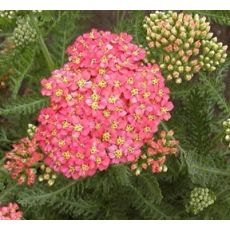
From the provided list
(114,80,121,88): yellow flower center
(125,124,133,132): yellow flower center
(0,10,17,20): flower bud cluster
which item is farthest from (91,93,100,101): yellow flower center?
(0,10,17,20): flower bud cluster

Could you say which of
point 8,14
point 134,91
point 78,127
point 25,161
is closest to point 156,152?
point 134,91

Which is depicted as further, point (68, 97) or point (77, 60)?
point (77, 60)

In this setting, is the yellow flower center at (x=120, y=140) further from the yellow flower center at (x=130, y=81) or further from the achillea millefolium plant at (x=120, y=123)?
the yellow flower center at (x=130, y=81)

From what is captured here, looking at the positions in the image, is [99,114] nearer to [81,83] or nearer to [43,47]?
[81,83]

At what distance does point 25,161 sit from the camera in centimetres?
360

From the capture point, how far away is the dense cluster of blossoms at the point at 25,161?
3.58 meters

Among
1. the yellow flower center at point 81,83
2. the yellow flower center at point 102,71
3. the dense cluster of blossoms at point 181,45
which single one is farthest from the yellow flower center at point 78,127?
the dense cluster of blossoms at point 181,45

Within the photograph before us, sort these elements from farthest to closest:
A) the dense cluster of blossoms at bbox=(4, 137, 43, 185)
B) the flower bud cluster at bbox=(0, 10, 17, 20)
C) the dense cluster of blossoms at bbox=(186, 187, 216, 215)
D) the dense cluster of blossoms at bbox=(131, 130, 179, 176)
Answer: the flower bud cluster at bbox=(0, 10, 17, 20) < the dense cluster of blossoms at bbox=(186, 187, 216, 215) < the dense cluster of blossoms at bbox=(4, 137, 43, 185) < the dense cluster of blossoms at bbox=(131, 130, 179, 176)

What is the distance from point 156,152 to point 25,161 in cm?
79

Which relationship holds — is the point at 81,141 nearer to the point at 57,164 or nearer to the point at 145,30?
the point at 57,164

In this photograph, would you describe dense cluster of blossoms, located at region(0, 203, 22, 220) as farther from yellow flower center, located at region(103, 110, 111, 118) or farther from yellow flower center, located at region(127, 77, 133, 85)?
yellow flower center, located at region(127, 77, 133, 85)

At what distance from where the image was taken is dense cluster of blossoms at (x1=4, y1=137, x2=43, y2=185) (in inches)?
141

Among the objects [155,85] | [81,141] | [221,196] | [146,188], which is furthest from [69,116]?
[221,196]

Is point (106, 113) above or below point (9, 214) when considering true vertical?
above
